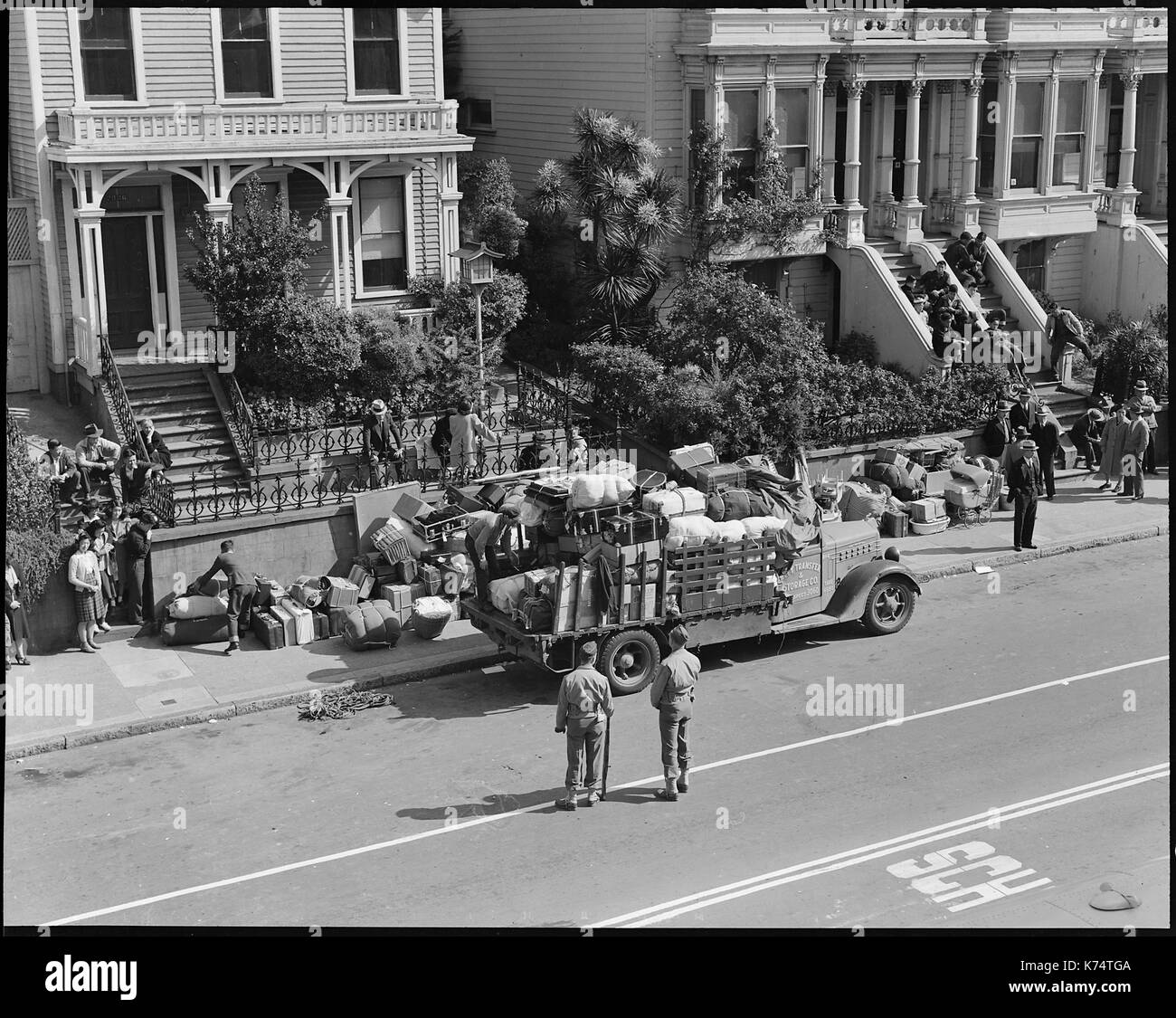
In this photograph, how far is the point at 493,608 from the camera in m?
A: 17.3

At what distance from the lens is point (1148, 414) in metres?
25.4

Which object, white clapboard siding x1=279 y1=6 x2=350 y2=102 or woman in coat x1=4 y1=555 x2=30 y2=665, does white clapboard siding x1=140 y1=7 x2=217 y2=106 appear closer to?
white clapboard siding x1=279 y1=6 x2=350 y2=102

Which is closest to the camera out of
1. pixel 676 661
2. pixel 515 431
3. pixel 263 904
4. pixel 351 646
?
pixel 263 904

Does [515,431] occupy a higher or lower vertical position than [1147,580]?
higher

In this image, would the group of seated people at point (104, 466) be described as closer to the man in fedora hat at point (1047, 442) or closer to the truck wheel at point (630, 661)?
the truck wheel at point (630, 661)

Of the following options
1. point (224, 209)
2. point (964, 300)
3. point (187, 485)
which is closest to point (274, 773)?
point (187, 485)

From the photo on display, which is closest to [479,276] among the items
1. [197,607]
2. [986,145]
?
Answer: [197,607]

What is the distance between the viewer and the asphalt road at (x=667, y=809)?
40.0 feet

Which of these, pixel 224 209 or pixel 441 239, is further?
pixel 441 239

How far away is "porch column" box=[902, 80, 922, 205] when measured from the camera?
2941 cm

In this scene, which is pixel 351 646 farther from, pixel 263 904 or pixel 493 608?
pixel 263 904

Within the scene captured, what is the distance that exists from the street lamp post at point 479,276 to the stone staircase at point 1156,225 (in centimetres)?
1614

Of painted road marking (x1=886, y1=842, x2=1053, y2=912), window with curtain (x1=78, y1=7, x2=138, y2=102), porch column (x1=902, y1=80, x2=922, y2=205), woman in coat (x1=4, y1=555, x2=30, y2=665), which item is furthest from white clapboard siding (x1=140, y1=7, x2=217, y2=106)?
painted road marking (x1=886, y1=842, x2=1053, y2=912)

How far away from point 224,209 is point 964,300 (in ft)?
45.6
